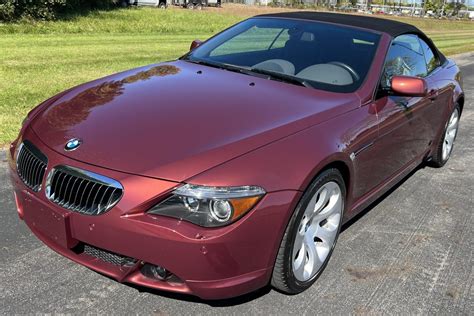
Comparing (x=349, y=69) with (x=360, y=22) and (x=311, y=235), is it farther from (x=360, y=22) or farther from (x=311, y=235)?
(x=311, y=235)

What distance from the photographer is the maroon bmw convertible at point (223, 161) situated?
2.33 m

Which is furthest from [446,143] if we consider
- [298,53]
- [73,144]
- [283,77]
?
[73,144]

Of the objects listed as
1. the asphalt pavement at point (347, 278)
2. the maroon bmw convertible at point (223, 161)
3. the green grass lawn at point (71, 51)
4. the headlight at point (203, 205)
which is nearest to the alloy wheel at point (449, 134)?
the asphalt pavement at point (347, 278)

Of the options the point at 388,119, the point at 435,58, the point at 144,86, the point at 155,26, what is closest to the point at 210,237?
the point at 144,86

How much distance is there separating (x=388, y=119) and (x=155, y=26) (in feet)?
64.5

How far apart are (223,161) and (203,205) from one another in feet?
0.83

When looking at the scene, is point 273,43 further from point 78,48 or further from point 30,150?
point 78,48

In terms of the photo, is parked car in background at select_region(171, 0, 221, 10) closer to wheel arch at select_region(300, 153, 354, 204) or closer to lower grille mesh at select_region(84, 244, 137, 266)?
wheel arch at select_region(300, 153, 354, 204)

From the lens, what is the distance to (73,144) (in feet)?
8.64

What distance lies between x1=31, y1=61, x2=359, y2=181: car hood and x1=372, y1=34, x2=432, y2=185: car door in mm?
407

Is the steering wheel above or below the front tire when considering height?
above

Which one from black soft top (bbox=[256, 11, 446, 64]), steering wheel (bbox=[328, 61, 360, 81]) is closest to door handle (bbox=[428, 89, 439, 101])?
black soft top (bbox=[256, 11, 446, 64])

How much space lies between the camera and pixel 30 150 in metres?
2.82

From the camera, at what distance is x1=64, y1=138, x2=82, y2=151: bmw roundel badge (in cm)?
261
